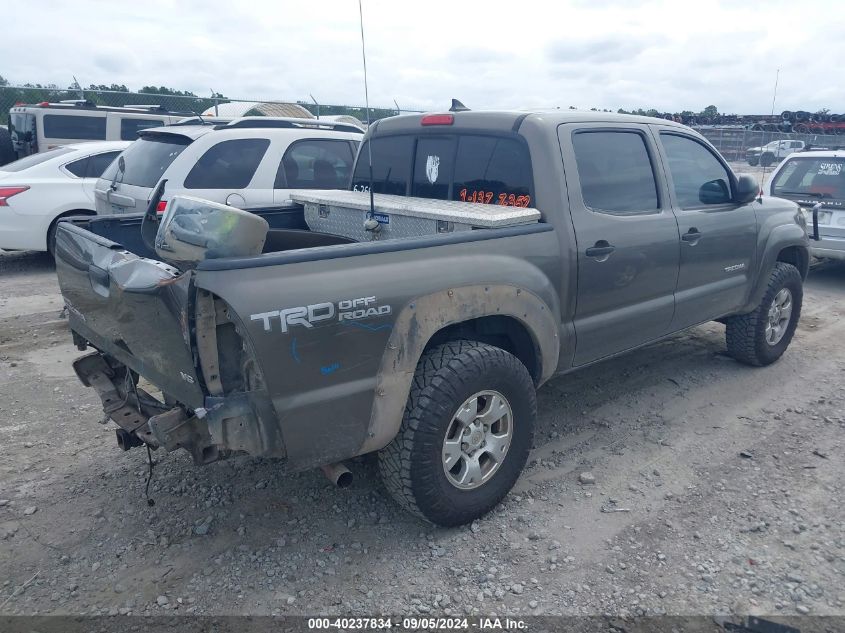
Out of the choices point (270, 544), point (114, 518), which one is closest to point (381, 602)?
point (270, 544)

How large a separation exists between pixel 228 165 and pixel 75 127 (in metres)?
6.92

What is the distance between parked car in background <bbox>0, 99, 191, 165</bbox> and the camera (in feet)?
37.6

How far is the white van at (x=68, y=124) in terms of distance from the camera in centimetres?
1145

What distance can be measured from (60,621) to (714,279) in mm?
4322

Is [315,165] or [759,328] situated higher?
[315,165]

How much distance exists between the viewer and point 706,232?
4.57m

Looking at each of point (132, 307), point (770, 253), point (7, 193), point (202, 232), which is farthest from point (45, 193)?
point (770, 253)

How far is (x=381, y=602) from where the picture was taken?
2.84 meters

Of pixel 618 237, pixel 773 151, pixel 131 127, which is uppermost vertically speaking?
pixel 131 127

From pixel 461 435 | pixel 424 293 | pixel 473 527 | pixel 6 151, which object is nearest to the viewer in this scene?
pixel 424 293

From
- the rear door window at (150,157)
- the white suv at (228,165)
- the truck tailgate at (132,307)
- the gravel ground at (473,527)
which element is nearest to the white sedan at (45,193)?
the white suv at (228,165)

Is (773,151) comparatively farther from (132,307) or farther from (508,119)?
(132,307)

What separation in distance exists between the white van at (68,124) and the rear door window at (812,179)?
32.1 ft

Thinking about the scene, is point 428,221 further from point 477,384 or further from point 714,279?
point 714,279
